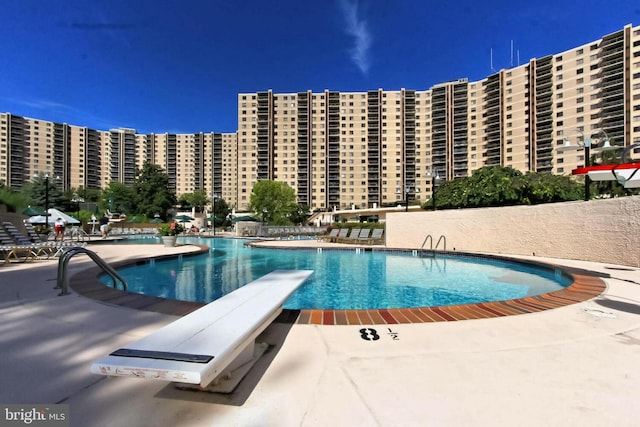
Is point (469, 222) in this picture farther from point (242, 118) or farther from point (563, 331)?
point (242, 118)

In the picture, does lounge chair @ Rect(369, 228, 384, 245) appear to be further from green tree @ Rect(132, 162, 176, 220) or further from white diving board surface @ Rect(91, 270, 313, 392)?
green tree @ Rect(132, 162, 176, 220)

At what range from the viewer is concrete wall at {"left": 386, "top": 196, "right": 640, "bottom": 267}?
8.17 metres

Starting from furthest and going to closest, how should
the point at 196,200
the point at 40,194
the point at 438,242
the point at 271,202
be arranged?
the point at 196,200
the point at 40,194
the point at 271,202
the point at 438,242

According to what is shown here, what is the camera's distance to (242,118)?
79.9 metres

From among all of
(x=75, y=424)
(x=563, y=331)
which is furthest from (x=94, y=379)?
(x=563, y=331)

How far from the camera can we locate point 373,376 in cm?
206

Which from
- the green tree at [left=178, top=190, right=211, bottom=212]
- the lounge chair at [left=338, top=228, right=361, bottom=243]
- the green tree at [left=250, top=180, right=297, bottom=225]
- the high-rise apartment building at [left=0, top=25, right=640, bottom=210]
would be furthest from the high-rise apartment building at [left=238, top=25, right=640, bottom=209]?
the lounge chair at [left=338, top=228, right=361, bottom=243]

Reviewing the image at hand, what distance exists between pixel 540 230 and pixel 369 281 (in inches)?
298

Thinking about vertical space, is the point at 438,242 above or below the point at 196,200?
below

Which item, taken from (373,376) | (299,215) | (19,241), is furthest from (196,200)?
(373,376)

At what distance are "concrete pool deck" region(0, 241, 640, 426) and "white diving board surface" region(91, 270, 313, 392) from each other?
0.31 m

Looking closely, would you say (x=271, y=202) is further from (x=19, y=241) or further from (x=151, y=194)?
(x=19, y=241)

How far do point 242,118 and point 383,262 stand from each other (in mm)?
78343

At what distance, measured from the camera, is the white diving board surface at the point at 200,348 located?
4.35 feet
